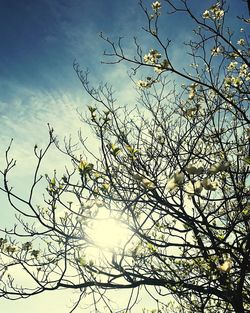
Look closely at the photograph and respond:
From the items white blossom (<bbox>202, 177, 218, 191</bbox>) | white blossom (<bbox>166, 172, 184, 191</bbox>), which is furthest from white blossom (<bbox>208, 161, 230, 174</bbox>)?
white blossom (<bbox>166, 172, 184, 191</bbox>)

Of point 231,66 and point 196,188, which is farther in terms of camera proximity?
point 231,66

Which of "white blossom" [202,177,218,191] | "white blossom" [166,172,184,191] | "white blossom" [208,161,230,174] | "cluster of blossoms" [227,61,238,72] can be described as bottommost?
"white blossom" [202,177,218,191]

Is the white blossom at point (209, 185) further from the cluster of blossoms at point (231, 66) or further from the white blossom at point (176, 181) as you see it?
the cluster of blossoms at point (231, 66)

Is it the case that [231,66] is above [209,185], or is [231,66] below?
above

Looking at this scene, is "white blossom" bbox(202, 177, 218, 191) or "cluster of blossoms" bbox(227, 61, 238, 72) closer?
"white blossom" bbox(202, 177, 218, 191)

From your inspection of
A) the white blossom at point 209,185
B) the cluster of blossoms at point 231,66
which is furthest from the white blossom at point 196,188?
the cluster of blossoms at point 231,66

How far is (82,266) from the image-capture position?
397 centimetres

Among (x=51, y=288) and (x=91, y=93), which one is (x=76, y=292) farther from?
(x=91, y=93)

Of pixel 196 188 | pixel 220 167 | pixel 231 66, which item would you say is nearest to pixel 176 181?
pixel 196 188

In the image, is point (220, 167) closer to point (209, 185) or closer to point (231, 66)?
point (209, 185)

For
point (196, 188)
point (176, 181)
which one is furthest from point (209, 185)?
point (176, 181)

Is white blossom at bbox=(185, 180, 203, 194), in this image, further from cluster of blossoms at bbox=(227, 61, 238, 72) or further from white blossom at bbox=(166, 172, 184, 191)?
cluster of blossoms at bbox=(227, 61, 238, 72)

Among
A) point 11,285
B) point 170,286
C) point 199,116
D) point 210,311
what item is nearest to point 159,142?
point 199,116

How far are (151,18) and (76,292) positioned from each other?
13.7 feet
